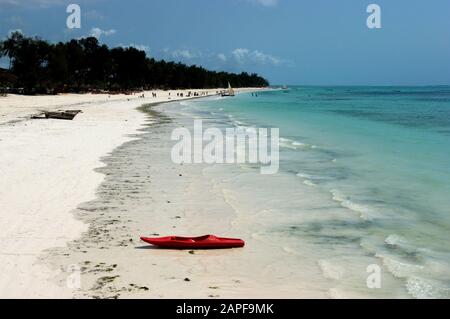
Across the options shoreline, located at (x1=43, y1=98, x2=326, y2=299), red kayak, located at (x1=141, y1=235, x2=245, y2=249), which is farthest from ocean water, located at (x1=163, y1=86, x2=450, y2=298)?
red kayak, located at (x1=141, y1=235, x2=245, y2=249)

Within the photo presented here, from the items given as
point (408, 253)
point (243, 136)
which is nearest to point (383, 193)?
point (408, 253)

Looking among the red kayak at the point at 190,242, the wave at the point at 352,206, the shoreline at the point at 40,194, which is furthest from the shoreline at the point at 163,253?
the wave at the point at 352,206

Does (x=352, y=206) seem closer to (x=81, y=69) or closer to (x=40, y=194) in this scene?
(x=40, y=194)

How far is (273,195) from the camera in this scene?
13109mm

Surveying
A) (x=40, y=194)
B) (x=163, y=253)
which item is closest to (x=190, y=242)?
(x=163, y=253)

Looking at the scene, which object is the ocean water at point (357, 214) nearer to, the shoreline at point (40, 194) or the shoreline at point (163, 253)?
the shoreline at point (163, 253)

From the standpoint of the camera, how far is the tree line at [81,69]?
84.4 metres

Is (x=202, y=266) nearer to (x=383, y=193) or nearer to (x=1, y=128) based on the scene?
(x=383, y=193)

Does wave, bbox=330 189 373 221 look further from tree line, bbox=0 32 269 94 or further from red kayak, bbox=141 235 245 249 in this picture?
tree line, bbox=0 32 269 94

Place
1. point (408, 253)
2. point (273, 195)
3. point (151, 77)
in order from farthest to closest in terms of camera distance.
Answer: point (151, 77) → point (273, 195) → point (408, 253)

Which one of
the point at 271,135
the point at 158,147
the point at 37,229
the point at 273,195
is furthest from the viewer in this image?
the point at 271,135

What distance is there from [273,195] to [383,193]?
3.07 meters

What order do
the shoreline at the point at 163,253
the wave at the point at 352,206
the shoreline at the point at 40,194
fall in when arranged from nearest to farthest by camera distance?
the shoreline at the point at 163,253
the shoreline at the point at 40,194
the wave at the point at 352,206

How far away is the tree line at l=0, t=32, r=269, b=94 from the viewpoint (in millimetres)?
84375
